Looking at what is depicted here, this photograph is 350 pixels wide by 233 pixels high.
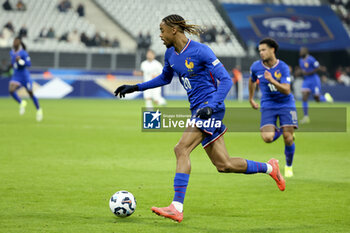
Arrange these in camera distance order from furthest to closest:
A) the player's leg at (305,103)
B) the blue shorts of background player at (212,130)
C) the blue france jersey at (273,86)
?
1. the player's leg at (305,103)
2. the blue france jersey at (273,86)
3. the blue shorts of background player at (212,130)

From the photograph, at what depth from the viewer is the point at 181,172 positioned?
686 cm

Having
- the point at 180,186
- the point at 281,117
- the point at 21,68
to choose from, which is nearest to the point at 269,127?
the point at 281,117

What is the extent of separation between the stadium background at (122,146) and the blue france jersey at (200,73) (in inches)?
42.6

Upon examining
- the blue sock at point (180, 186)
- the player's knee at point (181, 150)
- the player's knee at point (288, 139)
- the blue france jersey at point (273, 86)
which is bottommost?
the blue sock at point (180, 186)

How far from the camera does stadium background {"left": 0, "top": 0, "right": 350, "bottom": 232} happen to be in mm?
7156

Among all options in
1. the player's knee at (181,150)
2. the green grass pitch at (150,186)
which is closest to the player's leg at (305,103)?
the green grass pitch at (150,186)

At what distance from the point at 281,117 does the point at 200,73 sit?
13.0 ft

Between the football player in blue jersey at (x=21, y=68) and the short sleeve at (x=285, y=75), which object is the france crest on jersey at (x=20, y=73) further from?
the short sleeve at (x=285, y=75)

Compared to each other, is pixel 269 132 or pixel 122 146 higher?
pixel 269 132

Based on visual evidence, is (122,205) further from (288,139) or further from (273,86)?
(273,86)

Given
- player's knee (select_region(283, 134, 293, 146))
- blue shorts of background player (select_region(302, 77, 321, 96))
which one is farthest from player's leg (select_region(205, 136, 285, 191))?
blue shorts of background player (select_region(302, 77, 321, 96))

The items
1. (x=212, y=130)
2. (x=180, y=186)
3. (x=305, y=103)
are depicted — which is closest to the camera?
(x=180, y=186)

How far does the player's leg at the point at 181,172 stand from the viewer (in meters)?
6.62

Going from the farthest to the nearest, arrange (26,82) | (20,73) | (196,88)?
(20,73)
(26,82)
(196,88)
